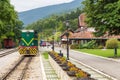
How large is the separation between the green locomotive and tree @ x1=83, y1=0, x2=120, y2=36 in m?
9.95

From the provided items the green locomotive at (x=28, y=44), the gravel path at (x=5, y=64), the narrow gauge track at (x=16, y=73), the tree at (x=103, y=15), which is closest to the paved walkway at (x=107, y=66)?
the tree at (x=103, y=15)

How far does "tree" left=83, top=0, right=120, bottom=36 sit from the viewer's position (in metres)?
39.8

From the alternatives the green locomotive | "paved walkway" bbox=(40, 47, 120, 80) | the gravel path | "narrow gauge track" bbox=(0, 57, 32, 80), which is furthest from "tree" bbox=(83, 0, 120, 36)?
"narrow gauge track" bbox=(0, 57, 32, 80)

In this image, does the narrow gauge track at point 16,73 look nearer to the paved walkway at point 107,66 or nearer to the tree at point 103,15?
the paved walkway at point 107,66

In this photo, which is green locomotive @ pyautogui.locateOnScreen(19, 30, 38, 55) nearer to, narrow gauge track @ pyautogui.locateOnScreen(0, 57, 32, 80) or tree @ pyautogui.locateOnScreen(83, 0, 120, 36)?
tree @ pyautogui.locateOnScreen(83, 0, 120, 36)

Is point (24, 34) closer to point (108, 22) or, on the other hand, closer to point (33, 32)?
point (33, 32)

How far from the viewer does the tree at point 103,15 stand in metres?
39.8

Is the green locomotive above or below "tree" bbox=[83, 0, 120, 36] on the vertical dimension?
below

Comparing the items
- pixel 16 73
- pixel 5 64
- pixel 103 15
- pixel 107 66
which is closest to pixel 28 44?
pixel 5 64

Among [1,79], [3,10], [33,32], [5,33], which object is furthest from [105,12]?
[5,33]

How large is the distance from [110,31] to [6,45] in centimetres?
6564

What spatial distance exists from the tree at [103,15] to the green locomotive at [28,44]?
995cm

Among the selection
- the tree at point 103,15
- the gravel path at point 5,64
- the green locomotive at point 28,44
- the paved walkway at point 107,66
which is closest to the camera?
the paved walkway at point 107,66

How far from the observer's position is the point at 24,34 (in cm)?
5225
